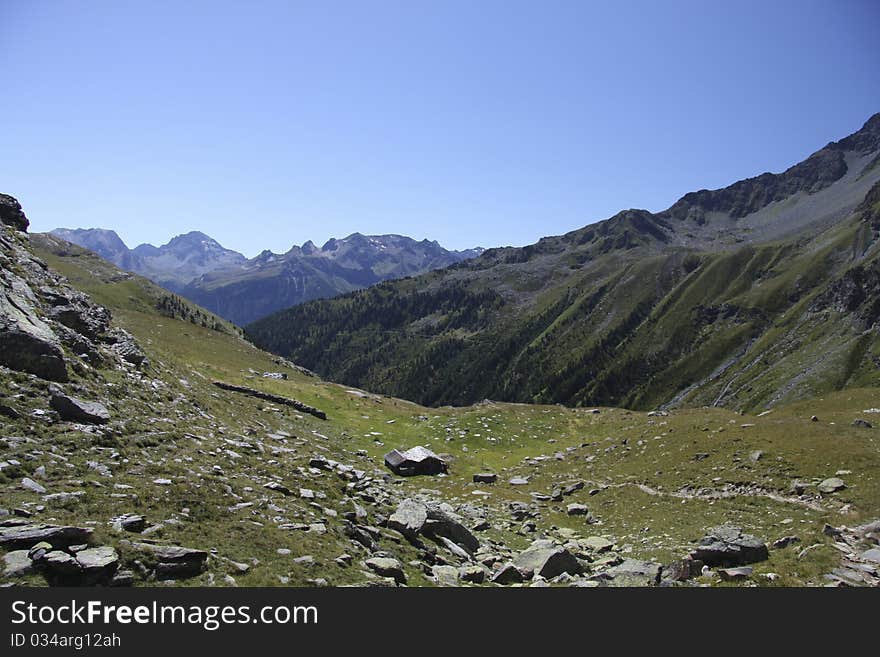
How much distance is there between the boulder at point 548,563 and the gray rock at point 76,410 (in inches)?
636

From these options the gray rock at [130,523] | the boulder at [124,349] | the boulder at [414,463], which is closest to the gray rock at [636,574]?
the gray rock at [130,523]

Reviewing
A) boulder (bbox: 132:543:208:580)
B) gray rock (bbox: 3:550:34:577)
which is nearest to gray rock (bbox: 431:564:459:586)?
boulder (bbox: 132:543:208:580)

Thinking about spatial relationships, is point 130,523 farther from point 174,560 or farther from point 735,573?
point 735,573

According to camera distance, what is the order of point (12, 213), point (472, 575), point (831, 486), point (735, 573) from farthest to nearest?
point (12, 213), point (831, 486), point (472, 575), point (735, 573)

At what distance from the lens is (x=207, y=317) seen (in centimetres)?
18938

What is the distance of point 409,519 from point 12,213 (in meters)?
40.1

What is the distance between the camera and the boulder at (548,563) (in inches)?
653

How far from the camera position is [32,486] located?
12.3 meters

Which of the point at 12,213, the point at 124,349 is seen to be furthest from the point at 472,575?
the point at 12,213

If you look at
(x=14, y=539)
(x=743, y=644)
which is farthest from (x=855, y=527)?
(x=14, y=539)

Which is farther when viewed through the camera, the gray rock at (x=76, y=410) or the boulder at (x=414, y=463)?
the boulder at (x=414, y=463)

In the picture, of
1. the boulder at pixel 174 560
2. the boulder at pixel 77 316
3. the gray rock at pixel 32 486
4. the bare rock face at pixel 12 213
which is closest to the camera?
the boulder at pixel 174 560

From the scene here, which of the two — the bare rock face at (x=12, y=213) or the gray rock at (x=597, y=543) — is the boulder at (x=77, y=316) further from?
the gray rock at (x=597, y=543)

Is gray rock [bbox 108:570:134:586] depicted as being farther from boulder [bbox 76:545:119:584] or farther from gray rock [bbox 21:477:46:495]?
gray rock [bbox 21:477:46:495]
